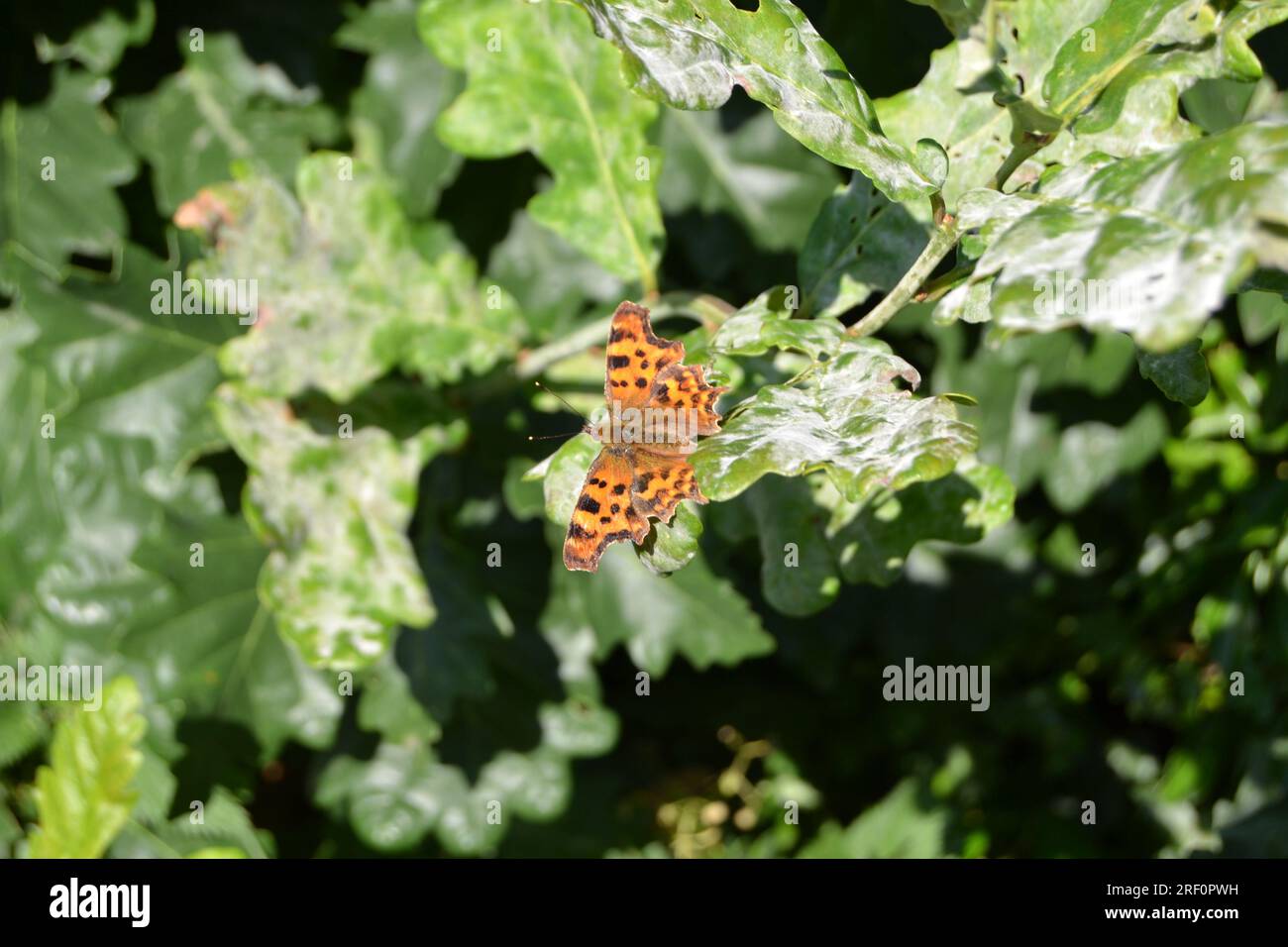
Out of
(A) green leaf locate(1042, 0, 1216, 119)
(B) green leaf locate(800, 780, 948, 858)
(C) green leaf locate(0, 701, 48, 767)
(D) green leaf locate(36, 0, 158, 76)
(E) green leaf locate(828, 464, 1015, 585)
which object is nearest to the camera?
(A) green leaf locate(1042, 0, 1216, 119)

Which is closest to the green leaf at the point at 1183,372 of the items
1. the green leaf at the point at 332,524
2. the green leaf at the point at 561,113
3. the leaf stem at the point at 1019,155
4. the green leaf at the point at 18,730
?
the leaf stem at the point at 1019,155

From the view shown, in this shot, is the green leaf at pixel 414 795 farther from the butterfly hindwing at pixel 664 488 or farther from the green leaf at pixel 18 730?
the butterfly hindwing at pixel 664 488

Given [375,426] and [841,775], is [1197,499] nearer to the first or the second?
[841,775]

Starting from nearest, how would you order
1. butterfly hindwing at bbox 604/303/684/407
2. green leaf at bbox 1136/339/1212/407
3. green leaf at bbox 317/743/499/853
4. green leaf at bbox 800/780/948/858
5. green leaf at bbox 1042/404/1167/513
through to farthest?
green leaf at bbox 1136/339/1212/407 < butterfly hindwing at bbox 604/303/684/407 < green leaf at bbox 1042/404/1167/513 < green leaf at bbox 317/743/499/853 < green leaf at bbox 800/780/948/858

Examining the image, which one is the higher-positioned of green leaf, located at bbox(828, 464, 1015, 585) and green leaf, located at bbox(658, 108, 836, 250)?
green leaf, located at bbox(658, 108, 836, 250)

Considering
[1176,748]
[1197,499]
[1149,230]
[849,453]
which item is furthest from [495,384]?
[1176,748]

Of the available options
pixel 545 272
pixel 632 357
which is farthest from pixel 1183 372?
pixel 545 272

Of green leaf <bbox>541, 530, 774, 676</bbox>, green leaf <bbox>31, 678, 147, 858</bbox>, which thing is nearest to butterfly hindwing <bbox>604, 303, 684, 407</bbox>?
green leaf <bbox>541, 530, 774, 676</bbox>

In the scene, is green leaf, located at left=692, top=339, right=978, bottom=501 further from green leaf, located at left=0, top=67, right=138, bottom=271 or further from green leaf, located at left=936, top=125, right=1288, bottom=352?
green leaf, located at left=0, top=67, right=138, bottom=271
